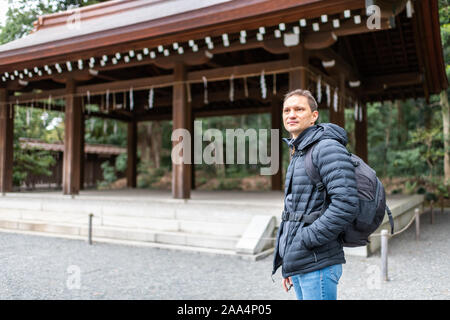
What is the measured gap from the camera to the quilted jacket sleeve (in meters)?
1.59

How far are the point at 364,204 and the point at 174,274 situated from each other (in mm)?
3269

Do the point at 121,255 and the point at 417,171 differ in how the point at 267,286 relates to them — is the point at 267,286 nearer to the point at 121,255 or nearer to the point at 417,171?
the point at 121,255

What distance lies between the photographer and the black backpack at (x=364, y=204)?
163cm

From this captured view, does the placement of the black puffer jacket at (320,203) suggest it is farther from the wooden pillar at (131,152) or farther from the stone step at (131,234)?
the wooden pillar at (131,152)

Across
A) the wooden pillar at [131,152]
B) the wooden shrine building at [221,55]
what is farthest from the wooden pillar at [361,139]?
the wooden pillar at [131,152]

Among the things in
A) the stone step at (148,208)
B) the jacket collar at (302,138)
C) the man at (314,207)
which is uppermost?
the jacket collar at (302,138)

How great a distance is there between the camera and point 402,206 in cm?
749

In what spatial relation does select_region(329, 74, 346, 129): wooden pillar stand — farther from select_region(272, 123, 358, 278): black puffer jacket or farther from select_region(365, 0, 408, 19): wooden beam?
select_region(272, 123, 358, 278): black puffer jacket

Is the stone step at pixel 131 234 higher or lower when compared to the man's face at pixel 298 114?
lower

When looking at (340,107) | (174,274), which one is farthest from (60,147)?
(174,274)

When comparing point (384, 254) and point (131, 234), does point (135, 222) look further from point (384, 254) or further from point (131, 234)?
point (384, 254)

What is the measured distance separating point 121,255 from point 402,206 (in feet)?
18.0

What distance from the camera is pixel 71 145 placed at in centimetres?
874

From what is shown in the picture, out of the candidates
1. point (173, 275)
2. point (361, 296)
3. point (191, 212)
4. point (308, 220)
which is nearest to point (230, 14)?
point (191, 212)
